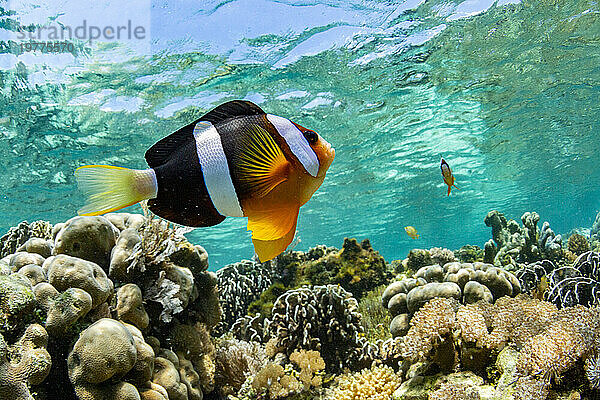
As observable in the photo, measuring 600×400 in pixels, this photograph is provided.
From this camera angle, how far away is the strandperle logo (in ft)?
32.8

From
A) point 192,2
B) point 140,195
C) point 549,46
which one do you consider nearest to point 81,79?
point 192,2

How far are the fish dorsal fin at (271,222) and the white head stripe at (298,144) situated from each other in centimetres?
12

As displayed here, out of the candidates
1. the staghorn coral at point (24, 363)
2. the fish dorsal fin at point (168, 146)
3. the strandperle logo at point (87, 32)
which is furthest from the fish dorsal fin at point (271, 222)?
the strandperle logo at point (87, 32)

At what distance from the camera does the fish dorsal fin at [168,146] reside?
0.91 meters

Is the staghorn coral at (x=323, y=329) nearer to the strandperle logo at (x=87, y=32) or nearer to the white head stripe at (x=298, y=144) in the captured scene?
the white head stripe at (x=298, y=144)

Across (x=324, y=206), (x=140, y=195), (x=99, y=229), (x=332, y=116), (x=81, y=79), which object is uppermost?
(x=81, y=79)

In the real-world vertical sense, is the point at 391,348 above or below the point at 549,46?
below

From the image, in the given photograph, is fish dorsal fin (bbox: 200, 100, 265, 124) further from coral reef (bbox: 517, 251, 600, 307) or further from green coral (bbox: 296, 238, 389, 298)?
green coral (bbox: 296, 238, 389, 298)

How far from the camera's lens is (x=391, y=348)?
5328 millimetres

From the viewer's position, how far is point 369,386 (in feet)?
14.8

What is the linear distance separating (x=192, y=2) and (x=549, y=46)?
551 inches

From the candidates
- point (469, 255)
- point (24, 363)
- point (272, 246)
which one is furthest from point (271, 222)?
point (469, 255)

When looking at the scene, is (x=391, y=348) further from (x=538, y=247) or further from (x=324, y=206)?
(x=324, y=206)

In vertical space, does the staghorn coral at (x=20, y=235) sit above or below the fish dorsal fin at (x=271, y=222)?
below
